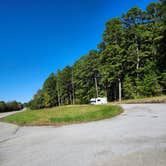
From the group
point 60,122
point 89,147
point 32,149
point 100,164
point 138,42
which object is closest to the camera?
point 100,164

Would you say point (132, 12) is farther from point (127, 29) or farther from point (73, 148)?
point (73, 148)

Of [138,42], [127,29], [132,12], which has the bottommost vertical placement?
[138,42]

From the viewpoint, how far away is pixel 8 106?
176 ft

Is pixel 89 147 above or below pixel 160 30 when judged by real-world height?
below

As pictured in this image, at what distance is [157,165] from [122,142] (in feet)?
6.35

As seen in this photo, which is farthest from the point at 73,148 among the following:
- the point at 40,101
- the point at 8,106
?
the point at 40,101

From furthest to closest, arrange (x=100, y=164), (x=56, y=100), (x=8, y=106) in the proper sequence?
1. (x=56, y=100)
2. (x=8, y=106)
3. (x=100, y=164)

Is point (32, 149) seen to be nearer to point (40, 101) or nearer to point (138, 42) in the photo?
point (138, 42)

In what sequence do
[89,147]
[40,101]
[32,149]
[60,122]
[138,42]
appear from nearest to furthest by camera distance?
[89,147]
[32,149]
[60,122]
[138,42]
[40,101]

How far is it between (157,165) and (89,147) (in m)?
2.23

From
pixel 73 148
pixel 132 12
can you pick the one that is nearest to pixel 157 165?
pixel 73 148

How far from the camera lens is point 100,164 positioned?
3883 mm

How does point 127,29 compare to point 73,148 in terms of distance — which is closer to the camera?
point 73,148

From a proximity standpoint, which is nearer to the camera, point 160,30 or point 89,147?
point 89,147
